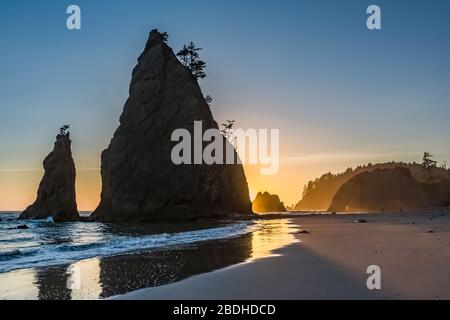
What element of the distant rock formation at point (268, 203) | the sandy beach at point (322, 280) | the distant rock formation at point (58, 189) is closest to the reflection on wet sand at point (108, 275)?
the sandy beach at point (322, 280)

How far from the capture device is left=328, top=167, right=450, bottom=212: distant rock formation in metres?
133

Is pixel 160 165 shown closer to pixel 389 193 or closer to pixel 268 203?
pixel 268 203

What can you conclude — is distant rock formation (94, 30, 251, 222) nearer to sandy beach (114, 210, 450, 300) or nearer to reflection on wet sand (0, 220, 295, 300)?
reflection on wet sand (0, 220, 295, 300)

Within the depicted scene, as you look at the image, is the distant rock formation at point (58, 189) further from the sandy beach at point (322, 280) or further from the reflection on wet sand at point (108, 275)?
the sandy beach at point (322, 280)

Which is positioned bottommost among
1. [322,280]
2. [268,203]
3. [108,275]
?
[268,203]

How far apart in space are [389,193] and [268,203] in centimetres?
4517

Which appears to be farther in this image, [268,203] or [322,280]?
[268,203]

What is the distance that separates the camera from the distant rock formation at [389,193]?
436ft

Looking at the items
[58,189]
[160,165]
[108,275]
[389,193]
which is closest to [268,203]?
[389,193]

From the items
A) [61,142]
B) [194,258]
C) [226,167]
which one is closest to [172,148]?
[226,167]

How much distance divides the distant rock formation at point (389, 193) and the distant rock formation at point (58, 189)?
102 metres

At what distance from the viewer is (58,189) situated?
8312 centimetres
